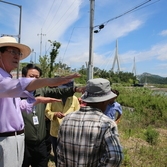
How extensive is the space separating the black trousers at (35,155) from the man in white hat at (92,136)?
2.89 ft

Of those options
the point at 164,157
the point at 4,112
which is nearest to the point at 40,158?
the point at 4,112

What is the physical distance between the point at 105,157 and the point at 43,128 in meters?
1.25

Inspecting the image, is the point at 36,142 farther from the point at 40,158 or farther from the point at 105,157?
the point at 105,157

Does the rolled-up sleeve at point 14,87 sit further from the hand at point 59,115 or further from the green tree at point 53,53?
the green tree at point 53,53

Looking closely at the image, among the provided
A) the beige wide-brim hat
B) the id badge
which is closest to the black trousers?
the id badge

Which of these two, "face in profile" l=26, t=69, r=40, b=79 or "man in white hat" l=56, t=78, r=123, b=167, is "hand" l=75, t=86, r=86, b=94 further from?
"face in profile" l=26, t=69, r=40, b=79

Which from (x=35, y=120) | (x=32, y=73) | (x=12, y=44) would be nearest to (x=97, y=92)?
(x=12, y=44)

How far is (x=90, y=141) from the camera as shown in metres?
1.31

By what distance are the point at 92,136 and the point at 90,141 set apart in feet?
0.12

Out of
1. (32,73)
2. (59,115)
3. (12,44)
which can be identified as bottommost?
(59,115)

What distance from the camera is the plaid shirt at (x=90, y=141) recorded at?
1.26 meters

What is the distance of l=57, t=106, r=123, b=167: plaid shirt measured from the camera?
126 centimetres

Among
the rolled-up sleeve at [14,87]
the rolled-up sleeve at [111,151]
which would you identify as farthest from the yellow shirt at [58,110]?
the rolled-up sleeve at [14,87]

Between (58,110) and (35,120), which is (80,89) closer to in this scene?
(35,120)
